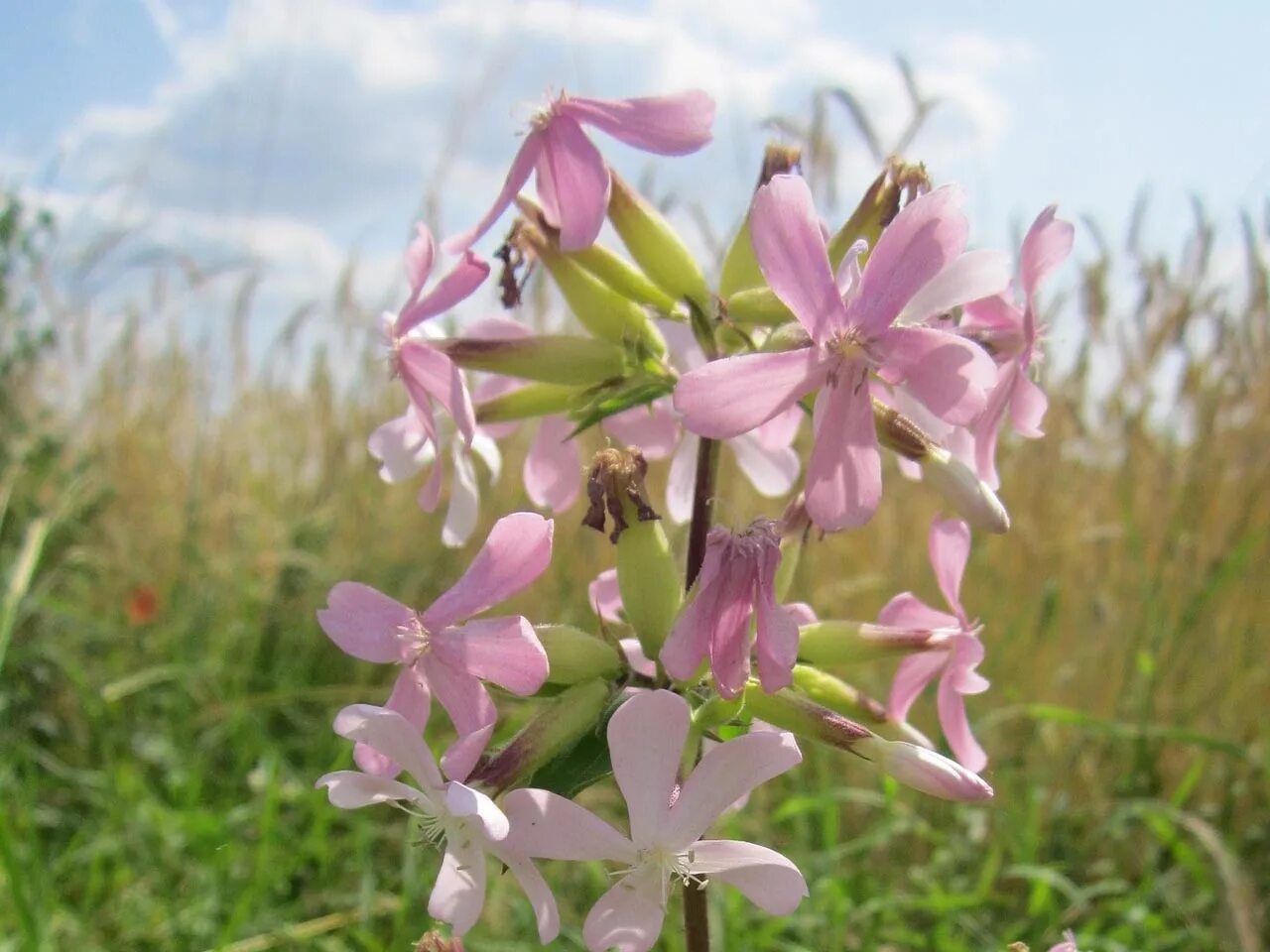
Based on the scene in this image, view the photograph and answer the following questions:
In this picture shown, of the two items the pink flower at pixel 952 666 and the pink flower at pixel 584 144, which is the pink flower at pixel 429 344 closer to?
the pink flower at pixel 584 144

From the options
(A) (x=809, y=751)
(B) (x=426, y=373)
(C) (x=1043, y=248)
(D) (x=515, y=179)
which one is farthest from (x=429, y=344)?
(A) (x=809, y=751)

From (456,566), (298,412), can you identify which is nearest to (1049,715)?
(456,566)

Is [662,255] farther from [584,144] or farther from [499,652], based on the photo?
[499,652]

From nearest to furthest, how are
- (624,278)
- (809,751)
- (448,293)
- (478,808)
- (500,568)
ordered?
(478,808) < (500,568) < (448,293) < (624,278) < (809,751)

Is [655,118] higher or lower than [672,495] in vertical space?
higher

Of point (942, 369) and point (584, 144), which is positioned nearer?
point (942, 369)

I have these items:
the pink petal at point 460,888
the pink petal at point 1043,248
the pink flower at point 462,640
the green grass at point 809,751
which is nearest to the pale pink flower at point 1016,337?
the pink petal at point 1043,248

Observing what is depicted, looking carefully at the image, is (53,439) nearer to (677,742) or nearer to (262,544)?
(262,544)
